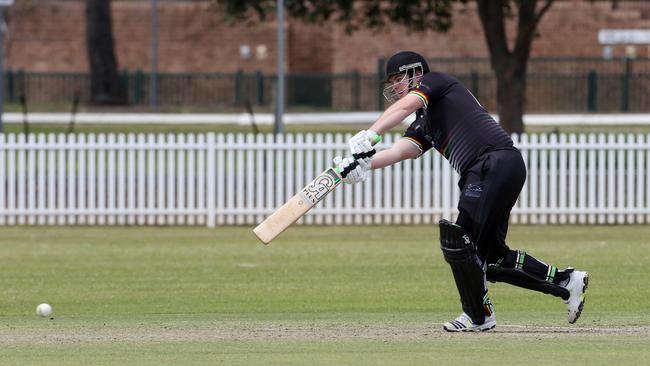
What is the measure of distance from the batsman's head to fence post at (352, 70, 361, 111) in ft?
116

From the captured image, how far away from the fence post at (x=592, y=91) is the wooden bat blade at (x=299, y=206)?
34636 millimetres

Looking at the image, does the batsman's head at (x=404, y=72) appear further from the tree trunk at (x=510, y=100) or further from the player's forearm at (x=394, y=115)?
the tree trunk at (x=510, y=100)

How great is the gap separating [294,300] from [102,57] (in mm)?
33278

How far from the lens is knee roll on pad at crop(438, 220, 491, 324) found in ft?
30.2

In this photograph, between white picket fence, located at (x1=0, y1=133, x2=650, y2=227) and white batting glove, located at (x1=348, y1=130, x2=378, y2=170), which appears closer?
white batting glove, located at (x1=348, y1=130, x2=378, y2=170)

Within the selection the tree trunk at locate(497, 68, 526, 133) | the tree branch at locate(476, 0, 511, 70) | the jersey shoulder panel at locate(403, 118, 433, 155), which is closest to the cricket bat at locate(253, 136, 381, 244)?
the jersey shoulder panel at locate(403, 118, 433, 155)

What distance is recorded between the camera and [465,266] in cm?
927

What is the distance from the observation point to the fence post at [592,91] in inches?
1702

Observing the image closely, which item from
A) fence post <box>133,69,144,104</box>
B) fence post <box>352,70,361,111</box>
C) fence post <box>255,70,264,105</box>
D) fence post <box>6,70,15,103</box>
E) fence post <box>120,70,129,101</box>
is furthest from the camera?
fence post <box>6,70,15,103</box>

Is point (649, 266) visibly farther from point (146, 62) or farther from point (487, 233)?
point (146, 62)

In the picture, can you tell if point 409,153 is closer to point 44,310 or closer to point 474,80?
point 44,310

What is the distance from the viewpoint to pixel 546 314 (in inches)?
432

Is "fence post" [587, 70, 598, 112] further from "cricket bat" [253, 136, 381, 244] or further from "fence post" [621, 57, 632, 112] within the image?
"cricket bat" [253, 136, 381, 244]

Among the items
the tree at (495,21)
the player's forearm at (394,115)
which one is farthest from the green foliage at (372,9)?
the player's forearm at (394,115)
